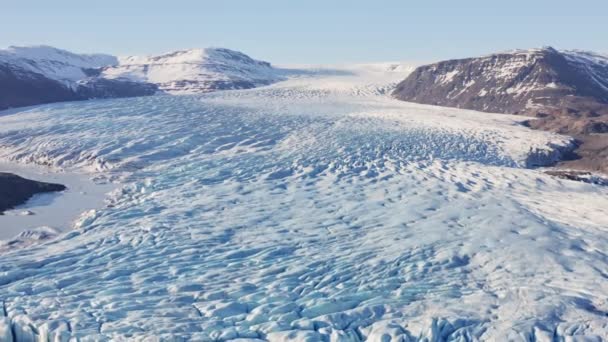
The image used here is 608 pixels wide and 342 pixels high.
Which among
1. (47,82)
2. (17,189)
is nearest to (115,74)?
(47,82)

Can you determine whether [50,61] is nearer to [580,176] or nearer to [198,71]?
[198,71]

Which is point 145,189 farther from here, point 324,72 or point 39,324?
point 324,72


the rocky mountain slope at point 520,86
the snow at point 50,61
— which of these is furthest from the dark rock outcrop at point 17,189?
the snow at point 50,61

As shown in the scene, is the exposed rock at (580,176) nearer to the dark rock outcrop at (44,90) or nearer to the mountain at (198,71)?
the dark rock outcrop at (44,90)

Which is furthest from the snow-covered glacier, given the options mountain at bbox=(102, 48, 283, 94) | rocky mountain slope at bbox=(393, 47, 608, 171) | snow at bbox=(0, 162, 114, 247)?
mountain at bbox=(102, 48, 283, 94)

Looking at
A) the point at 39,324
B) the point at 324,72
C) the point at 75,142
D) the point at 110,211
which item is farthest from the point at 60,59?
the point at 39,324
